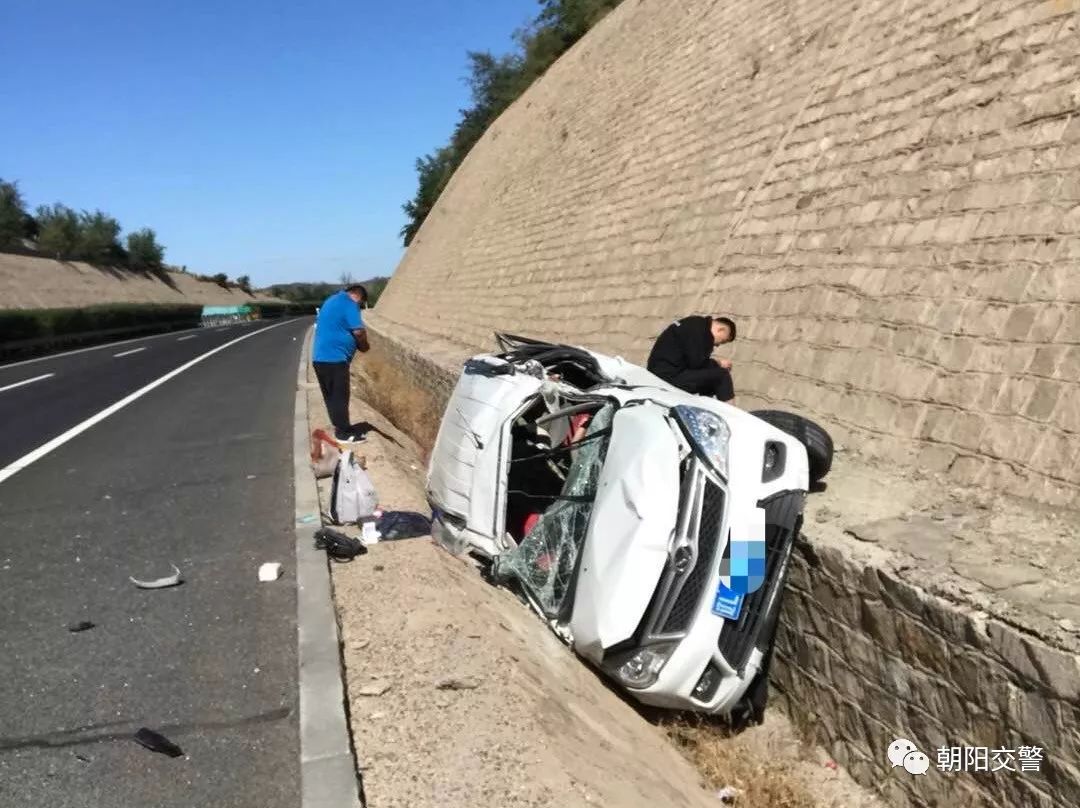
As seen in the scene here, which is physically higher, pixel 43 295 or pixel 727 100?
pixel 727 100

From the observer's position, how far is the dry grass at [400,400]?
516 inches

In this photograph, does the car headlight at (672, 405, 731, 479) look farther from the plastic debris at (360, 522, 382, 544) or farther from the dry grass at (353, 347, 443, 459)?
the dry grass at (353, 347, 443, 459)

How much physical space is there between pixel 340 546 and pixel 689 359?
8.91 ft

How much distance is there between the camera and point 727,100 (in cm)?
1123

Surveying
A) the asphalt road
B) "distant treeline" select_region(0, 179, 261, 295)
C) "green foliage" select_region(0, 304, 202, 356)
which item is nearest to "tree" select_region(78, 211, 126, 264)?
"distant treeline" select_region(0, 179, 261, 295)

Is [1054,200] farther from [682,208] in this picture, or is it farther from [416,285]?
[416,285]

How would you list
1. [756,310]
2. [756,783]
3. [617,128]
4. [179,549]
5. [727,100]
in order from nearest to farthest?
1. [756,783]
2. [179,549]
3. [756,310]
4. [727,100]
5. [617,128]

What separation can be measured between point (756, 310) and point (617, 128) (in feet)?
30.0

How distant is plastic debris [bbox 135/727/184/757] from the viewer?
3787mm

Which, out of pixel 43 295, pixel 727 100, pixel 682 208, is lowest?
pixel 43 295

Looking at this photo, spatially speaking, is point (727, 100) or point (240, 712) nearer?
point (240, 712)

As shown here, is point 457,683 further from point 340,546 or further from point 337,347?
point 337,347

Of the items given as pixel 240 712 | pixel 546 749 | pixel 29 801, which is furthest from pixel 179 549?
pixel 546 749

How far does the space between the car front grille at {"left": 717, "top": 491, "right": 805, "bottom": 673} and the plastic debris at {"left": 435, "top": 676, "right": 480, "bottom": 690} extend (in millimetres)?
1155
